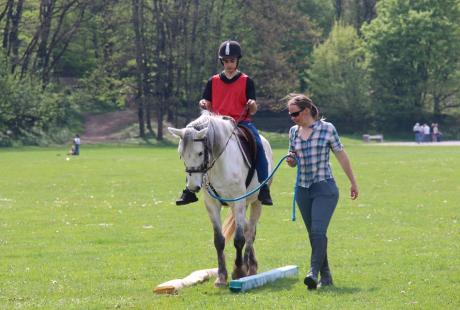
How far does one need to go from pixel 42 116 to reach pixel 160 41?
14122 mm

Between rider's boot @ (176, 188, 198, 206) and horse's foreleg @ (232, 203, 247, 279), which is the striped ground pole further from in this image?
rider's boot @ (176, 188, 198, 206)

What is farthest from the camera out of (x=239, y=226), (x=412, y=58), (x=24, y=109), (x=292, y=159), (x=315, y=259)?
(x=412, y=58)

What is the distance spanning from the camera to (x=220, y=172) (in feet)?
38.1

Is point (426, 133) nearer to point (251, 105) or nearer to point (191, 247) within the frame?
point (191, 247)

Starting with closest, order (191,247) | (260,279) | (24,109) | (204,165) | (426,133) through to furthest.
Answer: (204,165), (260,279), (191,247), (24,109), (426,133)

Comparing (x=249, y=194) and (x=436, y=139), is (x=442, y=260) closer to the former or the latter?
(x=249, y=194)

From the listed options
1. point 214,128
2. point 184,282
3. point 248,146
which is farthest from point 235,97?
point 184,282

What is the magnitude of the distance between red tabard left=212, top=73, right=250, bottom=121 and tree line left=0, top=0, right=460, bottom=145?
57.6m

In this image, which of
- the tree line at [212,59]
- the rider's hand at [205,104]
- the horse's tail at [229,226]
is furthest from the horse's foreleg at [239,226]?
the tree line at [212,59]

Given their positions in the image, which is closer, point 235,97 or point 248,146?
point 248,146

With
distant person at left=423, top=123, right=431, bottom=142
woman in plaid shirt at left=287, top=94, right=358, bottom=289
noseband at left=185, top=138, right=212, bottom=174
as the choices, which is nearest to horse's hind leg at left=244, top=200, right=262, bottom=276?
woman in plaid shirt at left=287, top=94, right=358, bottom=289

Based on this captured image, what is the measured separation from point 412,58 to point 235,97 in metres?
74.0

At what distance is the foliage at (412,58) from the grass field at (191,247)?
52780 millimetres

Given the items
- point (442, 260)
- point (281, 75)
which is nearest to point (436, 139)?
point (281, 75)
